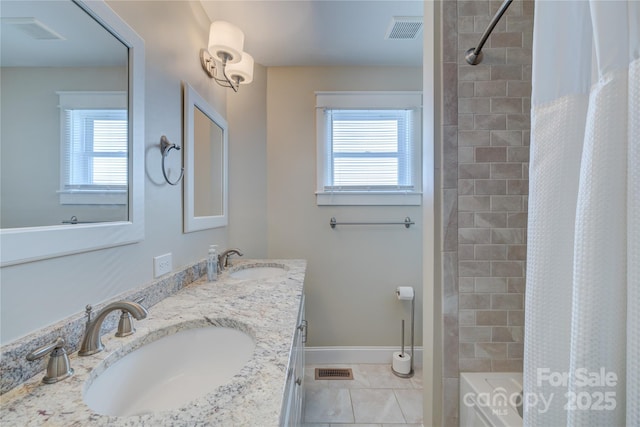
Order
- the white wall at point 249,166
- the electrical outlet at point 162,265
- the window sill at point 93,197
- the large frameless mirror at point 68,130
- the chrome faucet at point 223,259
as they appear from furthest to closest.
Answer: the white wall at point 249,166 → the chrome faucet at point 223,259 → the electrical outlet at point 162,265 → the window sill at point 93,197 → the large frameless mirror at point 68,130

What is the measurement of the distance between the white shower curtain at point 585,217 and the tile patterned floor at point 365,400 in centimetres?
122

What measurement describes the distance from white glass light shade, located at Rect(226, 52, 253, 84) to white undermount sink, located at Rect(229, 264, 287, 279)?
51.9 inches

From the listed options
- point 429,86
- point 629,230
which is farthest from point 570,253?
point 429,86

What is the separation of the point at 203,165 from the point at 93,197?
817mm

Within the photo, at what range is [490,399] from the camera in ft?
3.15

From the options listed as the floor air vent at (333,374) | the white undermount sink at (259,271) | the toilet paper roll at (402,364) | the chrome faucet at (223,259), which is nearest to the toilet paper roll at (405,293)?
the toilet paper roll at (402,364)

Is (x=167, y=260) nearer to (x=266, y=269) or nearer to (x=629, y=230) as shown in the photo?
(x=266, y=269)

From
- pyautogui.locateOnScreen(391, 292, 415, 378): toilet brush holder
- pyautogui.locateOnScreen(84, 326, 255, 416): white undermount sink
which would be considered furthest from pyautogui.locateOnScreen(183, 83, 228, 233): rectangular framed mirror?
pyautogui.locateOnScreen(391, 292, 415, 378): toilet brush holder

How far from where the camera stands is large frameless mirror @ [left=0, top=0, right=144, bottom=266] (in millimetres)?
559

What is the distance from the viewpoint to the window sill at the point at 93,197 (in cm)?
68

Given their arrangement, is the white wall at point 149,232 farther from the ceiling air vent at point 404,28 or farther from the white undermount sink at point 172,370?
the ceiling air vent at point 404,28

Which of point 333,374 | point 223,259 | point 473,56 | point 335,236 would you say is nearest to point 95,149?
point 223,259

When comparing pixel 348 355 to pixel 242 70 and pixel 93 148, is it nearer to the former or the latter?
pixel 93 148

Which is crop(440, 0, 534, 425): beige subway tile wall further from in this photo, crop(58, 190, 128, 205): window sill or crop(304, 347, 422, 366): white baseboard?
crop(58, 190, 128, 205): window sill
